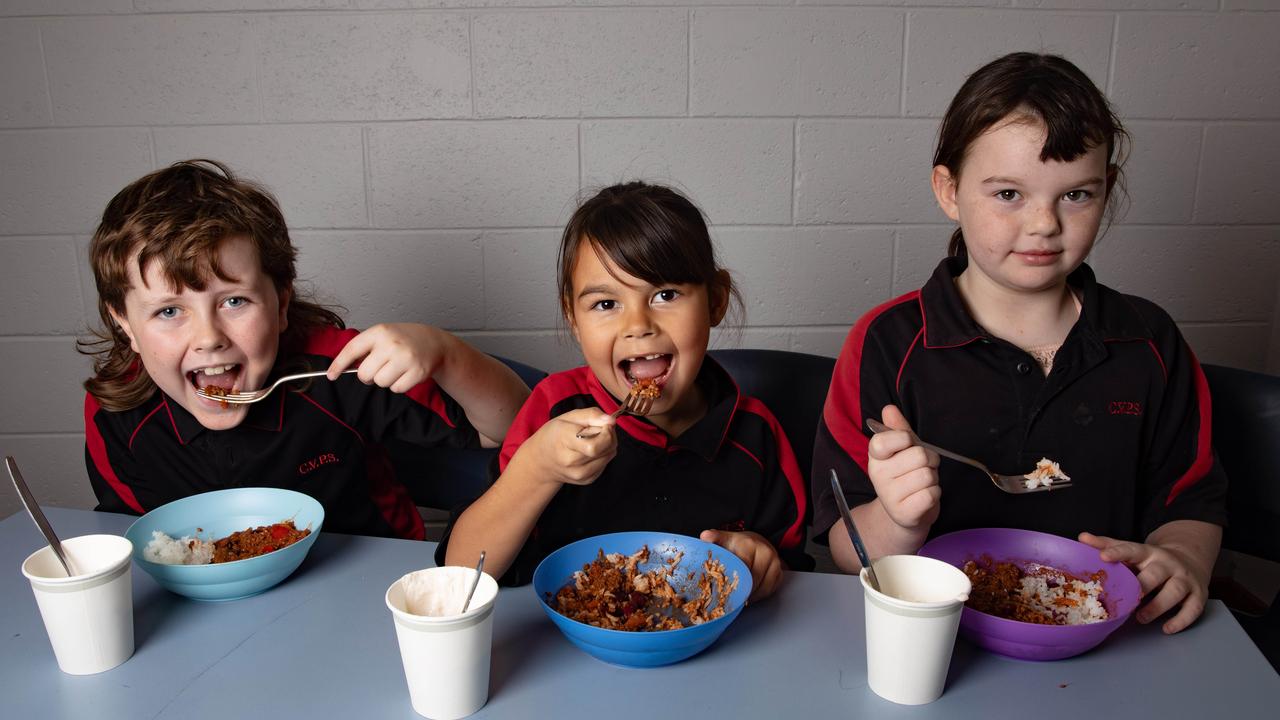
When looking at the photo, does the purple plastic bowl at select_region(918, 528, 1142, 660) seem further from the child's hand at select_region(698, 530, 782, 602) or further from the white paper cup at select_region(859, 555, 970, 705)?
the child's hand at select_region(698, 530, 782, 602)

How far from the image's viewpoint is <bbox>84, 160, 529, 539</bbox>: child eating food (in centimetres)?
135

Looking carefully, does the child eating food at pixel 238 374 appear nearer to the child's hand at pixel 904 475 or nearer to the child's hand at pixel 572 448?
the child's hand at pixel 572 448

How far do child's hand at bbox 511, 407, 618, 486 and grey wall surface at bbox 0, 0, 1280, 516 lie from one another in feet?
3.94

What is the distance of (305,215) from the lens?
86.0 inches

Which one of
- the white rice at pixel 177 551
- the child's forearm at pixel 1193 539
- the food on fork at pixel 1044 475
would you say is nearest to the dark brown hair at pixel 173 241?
the white rice at pixel 177 551

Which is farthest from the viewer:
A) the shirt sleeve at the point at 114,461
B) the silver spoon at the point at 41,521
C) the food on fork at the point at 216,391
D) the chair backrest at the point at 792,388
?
the chair backrest at the point at 792,388

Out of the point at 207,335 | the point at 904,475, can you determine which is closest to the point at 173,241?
the point at 207,335

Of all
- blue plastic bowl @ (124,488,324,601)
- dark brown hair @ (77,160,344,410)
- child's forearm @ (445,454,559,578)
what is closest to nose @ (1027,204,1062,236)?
child's forearm @ (445,454,559,578)

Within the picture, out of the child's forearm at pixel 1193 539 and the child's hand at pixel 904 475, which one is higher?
the child's hand at pixel 904 475

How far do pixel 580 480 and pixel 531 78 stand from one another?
4.38 feet

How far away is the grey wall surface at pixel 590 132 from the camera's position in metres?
2.08

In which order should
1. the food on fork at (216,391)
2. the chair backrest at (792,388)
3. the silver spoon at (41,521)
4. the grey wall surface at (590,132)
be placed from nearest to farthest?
the silver spoon at (41,521) < the food on fork at (216,391) < the chair backrest at (792,388) < the grey wall surface at (590,132)

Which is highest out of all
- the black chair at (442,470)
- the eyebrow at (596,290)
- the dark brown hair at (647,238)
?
the dark brown hair at (647,238)

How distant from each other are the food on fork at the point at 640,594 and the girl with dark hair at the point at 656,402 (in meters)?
0.12
